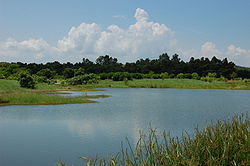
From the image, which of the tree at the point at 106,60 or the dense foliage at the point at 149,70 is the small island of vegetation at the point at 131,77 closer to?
the dense foliage at the point at 149,70

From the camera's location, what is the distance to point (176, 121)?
1873 centimetres

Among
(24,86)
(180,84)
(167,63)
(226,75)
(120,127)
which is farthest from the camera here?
(167,63)

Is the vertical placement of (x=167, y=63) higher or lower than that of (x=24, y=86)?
higher

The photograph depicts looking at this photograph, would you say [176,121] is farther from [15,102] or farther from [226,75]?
[226,75]

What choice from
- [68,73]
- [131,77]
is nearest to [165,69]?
[131,77]

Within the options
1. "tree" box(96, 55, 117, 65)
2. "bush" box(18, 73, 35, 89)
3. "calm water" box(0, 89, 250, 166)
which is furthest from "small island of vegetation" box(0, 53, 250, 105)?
"tree" box(96, 55, 117, 65)

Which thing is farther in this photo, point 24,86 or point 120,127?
A: point 24,86

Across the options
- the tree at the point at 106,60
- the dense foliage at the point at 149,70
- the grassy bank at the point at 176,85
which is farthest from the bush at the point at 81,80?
the tree at the point at 106,60

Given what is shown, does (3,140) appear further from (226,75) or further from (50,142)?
(226,75)

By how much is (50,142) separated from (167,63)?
298ft

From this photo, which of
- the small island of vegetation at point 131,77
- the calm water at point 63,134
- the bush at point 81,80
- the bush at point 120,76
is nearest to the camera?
the calm water at point 63,134

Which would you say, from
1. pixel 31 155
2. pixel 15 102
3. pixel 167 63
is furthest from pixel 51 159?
pixel 167 63

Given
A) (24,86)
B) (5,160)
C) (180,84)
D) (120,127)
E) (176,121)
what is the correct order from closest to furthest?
(5,160) < (120,127) < (176,121) < (24,86) < (180,84)

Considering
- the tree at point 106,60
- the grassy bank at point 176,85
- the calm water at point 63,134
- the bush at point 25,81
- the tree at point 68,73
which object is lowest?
the calm water at point 63,134
